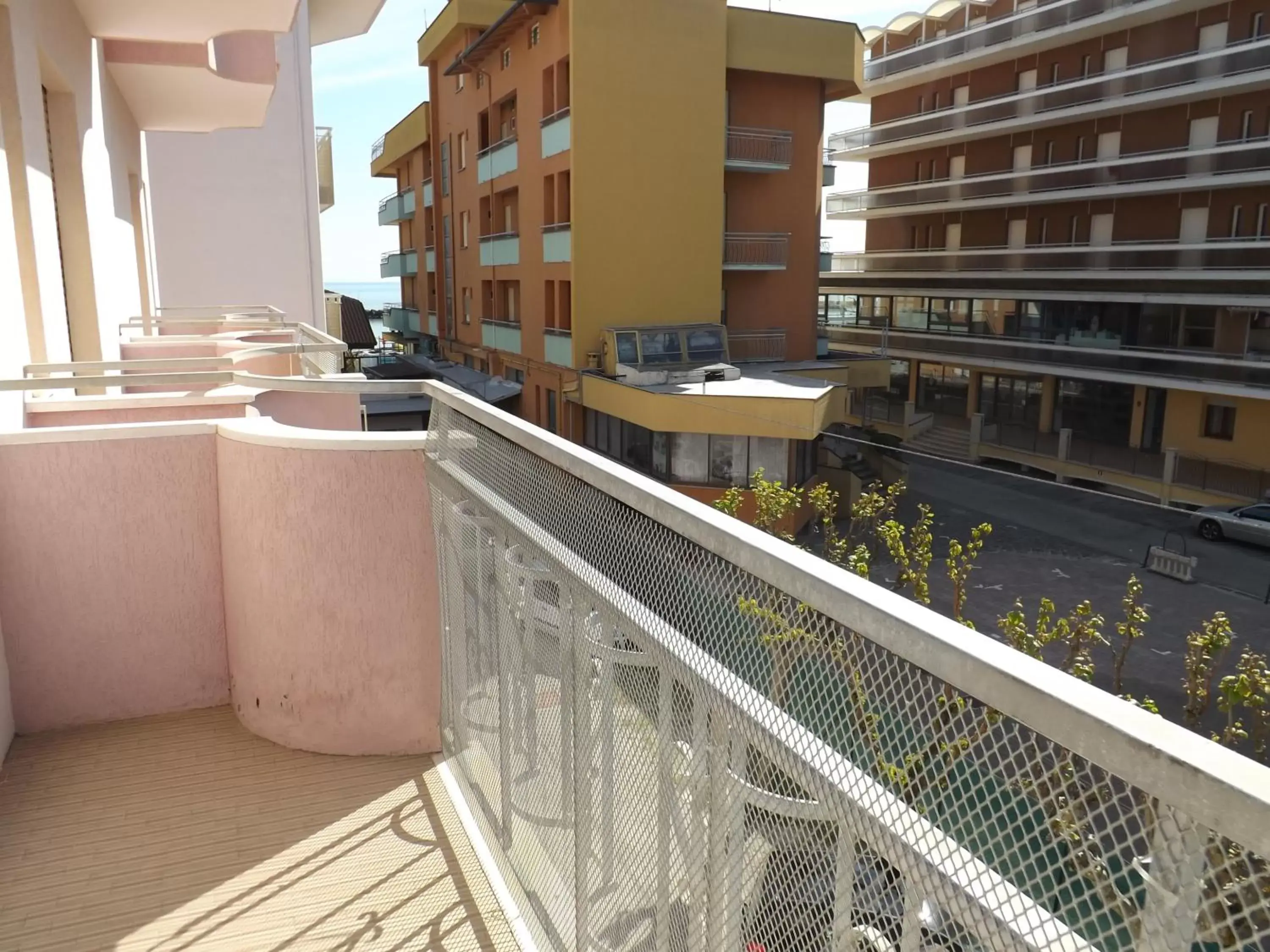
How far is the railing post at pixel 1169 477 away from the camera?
2723 cm

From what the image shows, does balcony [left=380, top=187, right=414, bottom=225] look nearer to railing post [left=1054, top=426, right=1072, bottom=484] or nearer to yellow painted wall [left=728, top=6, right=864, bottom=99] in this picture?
yellow painted wall [left=728, top=6, right=864, bottom=99]

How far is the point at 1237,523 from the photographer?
23.0m

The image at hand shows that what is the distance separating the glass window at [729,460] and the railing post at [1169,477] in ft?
42.3

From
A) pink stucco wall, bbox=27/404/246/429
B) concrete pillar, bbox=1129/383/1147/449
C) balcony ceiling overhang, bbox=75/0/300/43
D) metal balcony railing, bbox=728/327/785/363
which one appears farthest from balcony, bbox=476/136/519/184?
pink stucco wall, bbox=27/404/246/429

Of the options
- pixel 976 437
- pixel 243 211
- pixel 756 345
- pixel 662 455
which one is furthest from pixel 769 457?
pixel 976 437

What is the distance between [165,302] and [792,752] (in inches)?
862

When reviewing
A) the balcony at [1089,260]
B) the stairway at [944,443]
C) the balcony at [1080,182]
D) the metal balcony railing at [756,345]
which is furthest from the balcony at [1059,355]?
the balcony at [1080,182]

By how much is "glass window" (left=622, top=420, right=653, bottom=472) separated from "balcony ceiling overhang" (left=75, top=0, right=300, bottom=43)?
14.7 metres

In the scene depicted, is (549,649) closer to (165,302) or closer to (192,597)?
(192,597)

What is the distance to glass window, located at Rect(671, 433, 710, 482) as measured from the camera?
73.7 feet

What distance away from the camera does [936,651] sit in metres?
1.47

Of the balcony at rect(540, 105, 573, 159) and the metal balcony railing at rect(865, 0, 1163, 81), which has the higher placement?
the metal balcony railing at rect(865, 0, 1163, 81)

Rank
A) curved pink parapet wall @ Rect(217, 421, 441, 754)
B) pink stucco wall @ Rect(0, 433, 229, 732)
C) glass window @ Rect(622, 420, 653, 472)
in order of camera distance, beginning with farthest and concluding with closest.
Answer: glass window @ Rect(622, 420, 653, 472) → pink stucco wall @ Rect(0, 433, 229, 732) → curved pink parapet wall @ Rect(217, 421, 441, 754)

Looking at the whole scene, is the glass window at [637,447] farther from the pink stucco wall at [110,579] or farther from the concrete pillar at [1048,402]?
the pink stucco wall at [110,579]
